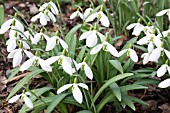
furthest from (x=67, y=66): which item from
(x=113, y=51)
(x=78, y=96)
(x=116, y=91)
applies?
(x=116, y=91)

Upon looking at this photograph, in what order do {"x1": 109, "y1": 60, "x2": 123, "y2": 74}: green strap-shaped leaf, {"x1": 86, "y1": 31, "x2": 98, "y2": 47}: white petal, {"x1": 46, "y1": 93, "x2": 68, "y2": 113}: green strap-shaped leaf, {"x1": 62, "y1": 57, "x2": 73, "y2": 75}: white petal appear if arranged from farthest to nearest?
{"x1": 109, "y1": 60, "x2": 123, "y2": 74}: green strap-shaped leaf → {"x1": 46, "y1": 93, "x2": 68, "y2": 113}: green strap-shaped leaf → {"x1": 86, "y1": 31, "x2": 98, "y2": 47}: white petal → {"x1": 62, "y1": 57, "x2": 73, "y2": 75}: white petal

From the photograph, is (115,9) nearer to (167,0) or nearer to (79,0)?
(167,0)

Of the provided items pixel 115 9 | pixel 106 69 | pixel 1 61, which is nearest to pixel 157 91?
pixel 106 69

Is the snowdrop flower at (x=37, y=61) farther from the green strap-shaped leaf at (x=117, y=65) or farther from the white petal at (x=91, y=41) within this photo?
the green strap-shaped leaf at (x=117, y=65)

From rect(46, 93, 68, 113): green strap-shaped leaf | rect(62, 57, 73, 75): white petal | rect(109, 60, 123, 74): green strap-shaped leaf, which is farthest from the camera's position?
rect(109, 60, 123, 74): green strap-shaped leaf

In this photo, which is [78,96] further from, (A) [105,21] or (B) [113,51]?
(A) [105,21]

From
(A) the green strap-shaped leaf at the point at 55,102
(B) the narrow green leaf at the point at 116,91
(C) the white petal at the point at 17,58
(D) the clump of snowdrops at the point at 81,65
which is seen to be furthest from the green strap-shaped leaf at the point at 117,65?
(C) the white petal at the point at 17,58

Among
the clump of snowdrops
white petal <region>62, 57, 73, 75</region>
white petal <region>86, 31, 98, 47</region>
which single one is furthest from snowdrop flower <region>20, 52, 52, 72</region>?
white petal <region>86, 31, 98, 47</region>

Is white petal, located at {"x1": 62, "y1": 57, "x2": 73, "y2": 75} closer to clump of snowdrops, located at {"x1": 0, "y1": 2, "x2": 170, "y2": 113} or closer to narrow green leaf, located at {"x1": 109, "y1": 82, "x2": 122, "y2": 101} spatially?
clump of snowdrops, located at {"x1": 0, "y1": 2, "x2": 170, "y2": 113}

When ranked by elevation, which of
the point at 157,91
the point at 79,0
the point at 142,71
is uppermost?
the point at 79,0
